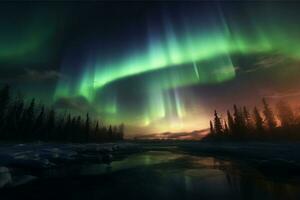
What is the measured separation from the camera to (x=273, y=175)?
16.5 m

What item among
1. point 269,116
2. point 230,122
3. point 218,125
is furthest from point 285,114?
point 218,125

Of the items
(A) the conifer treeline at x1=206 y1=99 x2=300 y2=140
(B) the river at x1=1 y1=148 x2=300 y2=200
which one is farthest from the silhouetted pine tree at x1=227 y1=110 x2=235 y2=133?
(B) the river at x1=1 y1=148 x2=300 y2=200

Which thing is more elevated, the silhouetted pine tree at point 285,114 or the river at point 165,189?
the silhouetted pine tree at point 285,114

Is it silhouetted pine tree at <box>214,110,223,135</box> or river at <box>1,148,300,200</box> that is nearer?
river at <box>1,148,300,200</box>

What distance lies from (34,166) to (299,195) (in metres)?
23.8

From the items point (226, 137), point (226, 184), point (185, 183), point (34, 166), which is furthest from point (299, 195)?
point (226, 137)

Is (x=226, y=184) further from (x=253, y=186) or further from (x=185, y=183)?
(x=185, y=183)

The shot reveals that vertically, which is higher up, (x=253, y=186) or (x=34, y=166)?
(x=34, y=166)

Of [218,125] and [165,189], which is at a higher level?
[218,125]

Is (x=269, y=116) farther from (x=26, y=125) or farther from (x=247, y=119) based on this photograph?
(x=26, y=125)

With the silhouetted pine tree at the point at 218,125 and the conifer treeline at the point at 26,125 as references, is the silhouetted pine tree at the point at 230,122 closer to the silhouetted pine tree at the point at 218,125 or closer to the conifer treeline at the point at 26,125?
the silhouetted pine tree at the point at 218,125

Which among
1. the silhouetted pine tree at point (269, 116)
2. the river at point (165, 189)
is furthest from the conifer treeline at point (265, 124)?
the river at point (165, 189)

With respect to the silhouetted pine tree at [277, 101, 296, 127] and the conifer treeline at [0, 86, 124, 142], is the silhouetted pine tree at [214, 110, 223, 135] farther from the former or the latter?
the conifer treeline at [0, 86, 124, 142]

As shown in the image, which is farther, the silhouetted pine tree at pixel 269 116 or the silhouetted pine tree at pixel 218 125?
the silhouetted pine tree at pixel 218 125
